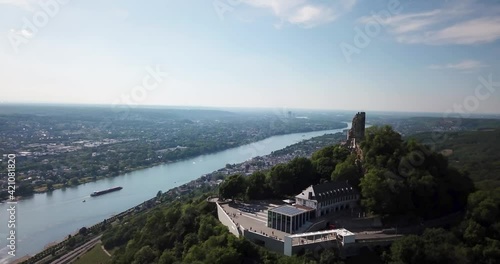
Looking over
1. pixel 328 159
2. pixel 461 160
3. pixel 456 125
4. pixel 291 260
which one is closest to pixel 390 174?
pixel 328 159

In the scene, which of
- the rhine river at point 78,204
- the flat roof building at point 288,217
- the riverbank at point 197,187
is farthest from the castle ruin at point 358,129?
the rhine river at point 78,204

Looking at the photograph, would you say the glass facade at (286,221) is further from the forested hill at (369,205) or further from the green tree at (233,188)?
the green tree at (233,188)

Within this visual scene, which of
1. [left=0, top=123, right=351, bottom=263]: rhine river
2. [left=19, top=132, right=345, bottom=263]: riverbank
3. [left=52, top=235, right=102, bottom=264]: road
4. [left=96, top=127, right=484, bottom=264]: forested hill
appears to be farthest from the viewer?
[left=19, top=132, right=345, bottom=263]: riverbank

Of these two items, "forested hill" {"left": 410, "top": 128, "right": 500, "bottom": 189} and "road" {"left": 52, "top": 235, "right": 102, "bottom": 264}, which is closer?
"road" {"left": 52, "top": 235, "right": 102, "bottom": 264}

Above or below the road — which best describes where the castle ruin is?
above

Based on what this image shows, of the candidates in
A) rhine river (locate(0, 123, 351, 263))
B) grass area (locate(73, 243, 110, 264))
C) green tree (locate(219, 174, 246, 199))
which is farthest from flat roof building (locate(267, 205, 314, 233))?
rhine river (locate(0, 123, 351, 263))

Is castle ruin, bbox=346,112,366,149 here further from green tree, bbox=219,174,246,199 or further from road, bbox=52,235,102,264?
road, bbox=52,235,102,264
